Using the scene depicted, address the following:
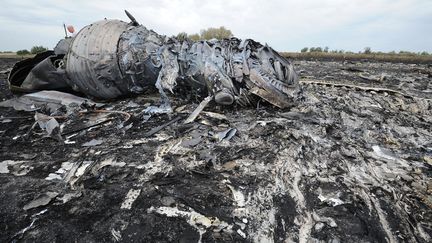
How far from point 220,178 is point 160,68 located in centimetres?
316

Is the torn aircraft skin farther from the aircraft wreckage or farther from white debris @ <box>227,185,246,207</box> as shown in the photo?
white debris @ <box>227,185,246,207</box>

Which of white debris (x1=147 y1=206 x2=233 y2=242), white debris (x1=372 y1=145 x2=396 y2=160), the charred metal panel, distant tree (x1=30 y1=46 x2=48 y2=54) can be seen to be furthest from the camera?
distant tree (x1=30 y1=46 x2=48 y2=54)

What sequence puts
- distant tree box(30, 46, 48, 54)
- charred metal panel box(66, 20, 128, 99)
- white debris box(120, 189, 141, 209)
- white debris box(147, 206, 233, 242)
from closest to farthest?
white debris box(147, 206, 233, 242) < white debris box(120, 189, 141, 209) < charred metal panel box(66, 20, 128, 99) < distant tree box(30, 46, 48, 54)

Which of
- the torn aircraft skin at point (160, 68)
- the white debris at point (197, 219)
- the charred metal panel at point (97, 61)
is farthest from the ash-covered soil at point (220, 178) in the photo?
the charred metal panel at point (97, 61)

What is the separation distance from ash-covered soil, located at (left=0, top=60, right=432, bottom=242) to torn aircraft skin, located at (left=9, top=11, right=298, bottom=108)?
0.47 meters

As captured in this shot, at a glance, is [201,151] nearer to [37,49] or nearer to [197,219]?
[197,219]

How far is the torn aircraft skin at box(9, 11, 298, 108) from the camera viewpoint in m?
4.94

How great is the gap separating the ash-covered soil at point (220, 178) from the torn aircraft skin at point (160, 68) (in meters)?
0.47

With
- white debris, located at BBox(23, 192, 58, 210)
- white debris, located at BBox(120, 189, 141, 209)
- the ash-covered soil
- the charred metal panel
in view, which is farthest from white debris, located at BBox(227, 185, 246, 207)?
the charred metal panel

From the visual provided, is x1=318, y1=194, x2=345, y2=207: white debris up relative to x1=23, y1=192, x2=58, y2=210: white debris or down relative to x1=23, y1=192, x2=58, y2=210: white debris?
down

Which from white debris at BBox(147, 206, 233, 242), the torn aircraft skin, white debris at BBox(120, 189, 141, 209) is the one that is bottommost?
white debris at BBox(147, 206, 233, 242)

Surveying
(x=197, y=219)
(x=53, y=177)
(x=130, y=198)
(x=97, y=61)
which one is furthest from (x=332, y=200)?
(x=97, y=61)

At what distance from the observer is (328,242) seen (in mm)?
2158

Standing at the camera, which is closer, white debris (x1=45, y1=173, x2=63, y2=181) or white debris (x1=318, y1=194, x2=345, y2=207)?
white debris (x1=318, y1=194, x2=345, y2=207)
